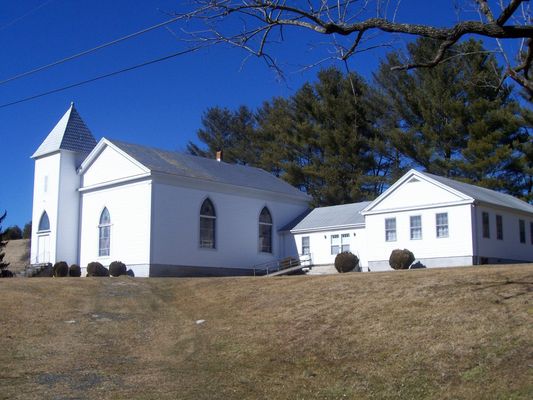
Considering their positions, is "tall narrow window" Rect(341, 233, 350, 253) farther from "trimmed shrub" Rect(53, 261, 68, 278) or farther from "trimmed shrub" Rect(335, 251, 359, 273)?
"trimmed shrub" Rect(53, 261, 68, 278)

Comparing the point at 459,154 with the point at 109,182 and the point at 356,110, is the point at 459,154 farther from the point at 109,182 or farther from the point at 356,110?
the point at 109,182

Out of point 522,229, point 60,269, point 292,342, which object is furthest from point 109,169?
point 292,342

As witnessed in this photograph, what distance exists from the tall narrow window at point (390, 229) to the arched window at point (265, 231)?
9.16 m

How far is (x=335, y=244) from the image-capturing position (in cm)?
4025

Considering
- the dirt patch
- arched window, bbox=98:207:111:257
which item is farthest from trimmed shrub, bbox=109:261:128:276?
the dirt patch

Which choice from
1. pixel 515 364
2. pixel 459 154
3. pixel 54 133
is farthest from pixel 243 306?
pixel 459 154

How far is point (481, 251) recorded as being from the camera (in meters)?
32.9

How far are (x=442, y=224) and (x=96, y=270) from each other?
1835 cm

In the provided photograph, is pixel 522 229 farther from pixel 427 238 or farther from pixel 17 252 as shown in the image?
pixel 17 252

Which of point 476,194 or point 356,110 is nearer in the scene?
point 476,194

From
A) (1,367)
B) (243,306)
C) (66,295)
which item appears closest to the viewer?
(1,367)

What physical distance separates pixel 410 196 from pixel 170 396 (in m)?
24.6

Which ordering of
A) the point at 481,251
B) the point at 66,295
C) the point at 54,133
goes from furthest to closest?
the point at 54,133
the point at 481,251
the point at 66,295

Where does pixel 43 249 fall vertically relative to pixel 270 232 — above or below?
below
